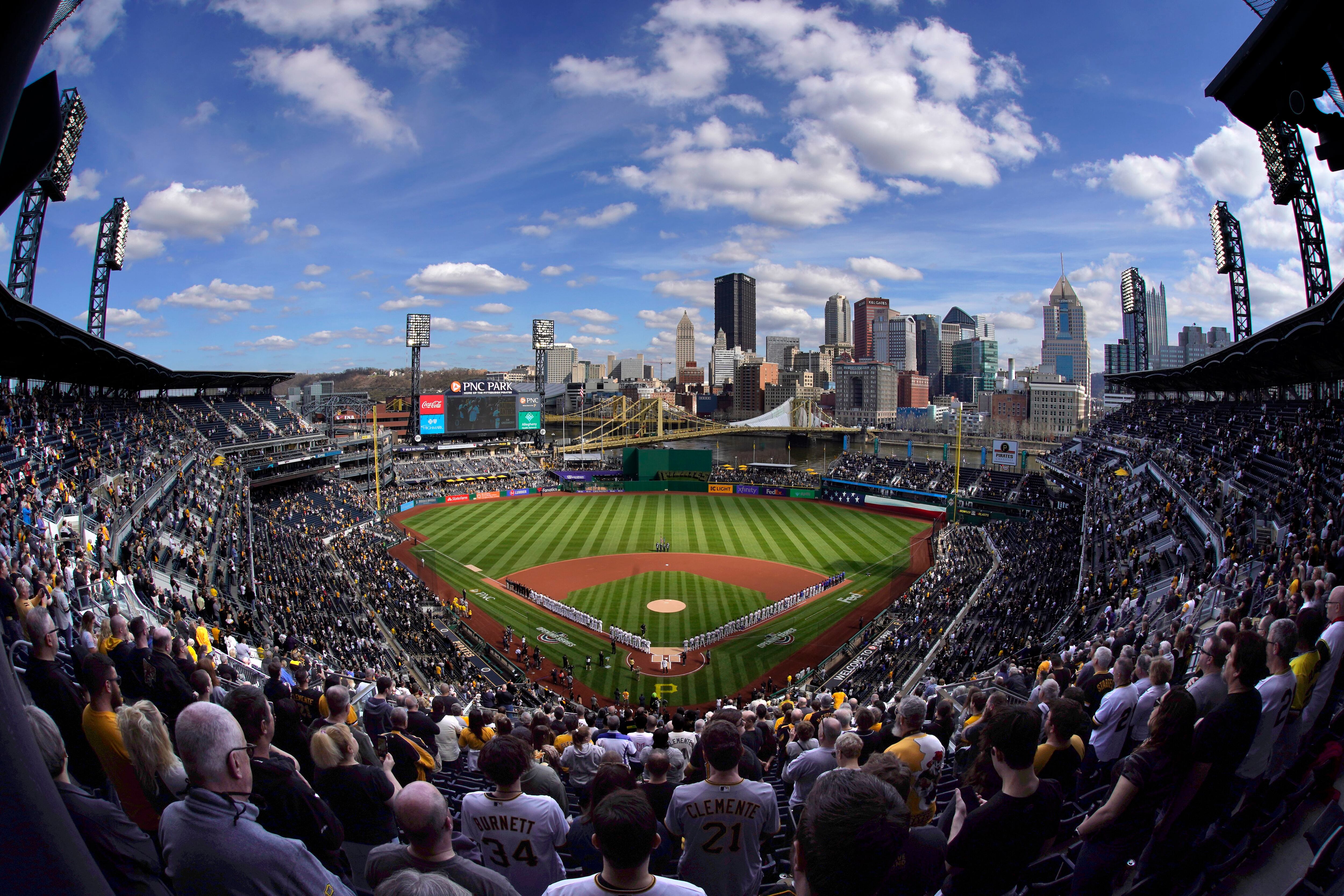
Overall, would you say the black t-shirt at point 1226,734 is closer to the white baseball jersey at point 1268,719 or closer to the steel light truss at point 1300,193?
the white baseball jersey at point 1268,719

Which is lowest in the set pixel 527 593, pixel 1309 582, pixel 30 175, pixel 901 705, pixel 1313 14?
pixel 527 593

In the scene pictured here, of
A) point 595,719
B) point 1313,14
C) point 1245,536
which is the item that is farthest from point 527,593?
point 1313,14

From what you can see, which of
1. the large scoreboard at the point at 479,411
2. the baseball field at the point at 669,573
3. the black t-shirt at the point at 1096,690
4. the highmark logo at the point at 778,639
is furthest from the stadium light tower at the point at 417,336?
the black t-shirt at the point at 1096,690

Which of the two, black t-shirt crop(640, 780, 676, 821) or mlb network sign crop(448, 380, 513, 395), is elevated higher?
mlb network sign crop(448, 380, 513, 395)

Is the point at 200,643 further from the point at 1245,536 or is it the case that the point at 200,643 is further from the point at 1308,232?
the point at 1308,232

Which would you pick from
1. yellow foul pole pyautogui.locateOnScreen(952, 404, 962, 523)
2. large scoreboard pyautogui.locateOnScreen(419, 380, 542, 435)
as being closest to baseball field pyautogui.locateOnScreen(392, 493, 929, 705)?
yellow foul pole pyautogui.locateOnScreen(952, 404, 962, 523)

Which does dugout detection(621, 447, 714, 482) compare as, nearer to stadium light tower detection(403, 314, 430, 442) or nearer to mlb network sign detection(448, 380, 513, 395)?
mlb network sign detection(448, 380, 513, 395)

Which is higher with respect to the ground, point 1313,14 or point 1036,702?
point 1313,14
